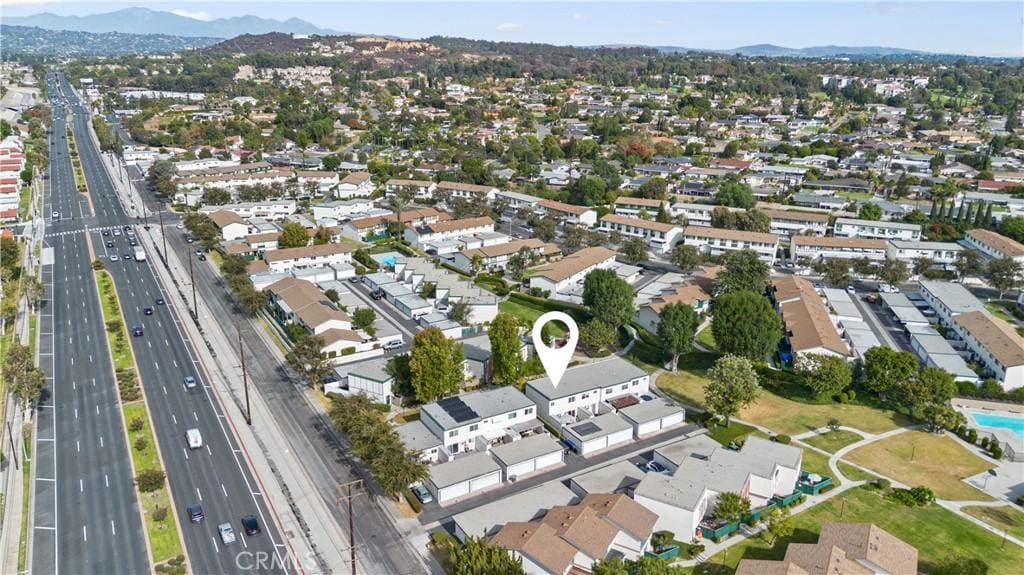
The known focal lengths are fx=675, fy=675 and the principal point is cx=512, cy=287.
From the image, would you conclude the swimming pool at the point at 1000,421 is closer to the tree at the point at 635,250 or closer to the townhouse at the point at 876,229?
the tree at the point at 635,250

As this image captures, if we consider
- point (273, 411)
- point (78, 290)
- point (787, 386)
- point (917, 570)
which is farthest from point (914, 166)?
point (78, 290)

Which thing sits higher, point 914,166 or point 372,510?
point 914,166

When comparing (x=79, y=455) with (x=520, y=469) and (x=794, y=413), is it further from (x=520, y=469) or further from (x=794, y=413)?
(x=794, y=413)

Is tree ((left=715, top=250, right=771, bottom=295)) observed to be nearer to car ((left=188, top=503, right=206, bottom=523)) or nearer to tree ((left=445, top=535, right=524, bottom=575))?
tree ((left=445, top=535, right=524, bottom=575))

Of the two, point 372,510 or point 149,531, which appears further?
point 372,510

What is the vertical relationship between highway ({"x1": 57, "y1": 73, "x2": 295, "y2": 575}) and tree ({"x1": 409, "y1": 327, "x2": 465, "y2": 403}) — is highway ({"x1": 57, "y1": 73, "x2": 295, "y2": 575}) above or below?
below

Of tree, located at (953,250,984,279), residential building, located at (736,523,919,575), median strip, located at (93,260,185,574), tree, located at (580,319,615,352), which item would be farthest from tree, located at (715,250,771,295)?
median strip, located at (93,260,185,574)

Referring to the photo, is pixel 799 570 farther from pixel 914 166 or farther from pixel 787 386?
pixel 914 166
